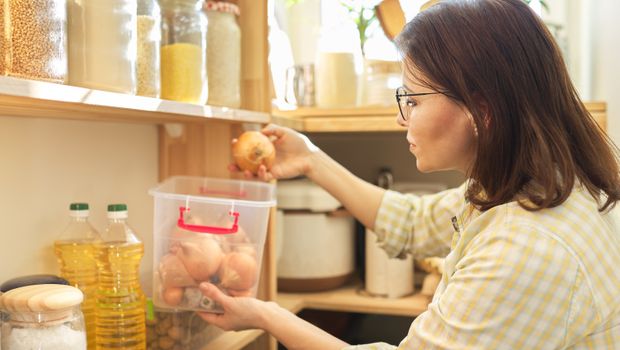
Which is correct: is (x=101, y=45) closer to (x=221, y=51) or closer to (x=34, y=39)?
(x=34, y=39)

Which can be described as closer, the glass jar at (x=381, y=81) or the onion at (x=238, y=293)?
the onion at (x=238, y=293)

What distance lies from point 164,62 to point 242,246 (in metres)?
0.33

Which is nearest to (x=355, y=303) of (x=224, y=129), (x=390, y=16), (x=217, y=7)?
(x=224, y=129)

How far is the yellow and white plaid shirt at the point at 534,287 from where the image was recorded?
76cm

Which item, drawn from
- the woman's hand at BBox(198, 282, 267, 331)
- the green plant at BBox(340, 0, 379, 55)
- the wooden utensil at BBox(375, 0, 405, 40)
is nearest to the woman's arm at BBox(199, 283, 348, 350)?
the woman's hand at BBox(198, 282, 267, 331)

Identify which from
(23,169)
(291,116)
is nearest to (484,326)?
(23,169)

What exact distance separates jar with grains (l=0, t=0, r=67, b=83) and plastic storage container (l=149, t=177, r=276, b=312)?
340 mm

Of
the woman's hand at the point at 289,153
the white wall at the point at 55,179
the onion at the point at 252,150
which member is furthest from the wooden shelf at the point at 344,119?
the white wall at the point at 55,179

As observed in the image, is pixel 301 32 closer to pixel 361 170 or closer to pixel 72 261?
pixel 361 170

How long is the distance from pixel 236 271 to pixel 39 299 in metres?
0.37

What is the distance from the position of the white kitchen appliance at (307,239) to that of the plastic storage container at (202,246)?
1.72 ft

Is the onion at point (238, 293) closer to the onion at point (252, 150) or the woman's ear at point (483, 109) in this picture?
the onion at point (252, 150)

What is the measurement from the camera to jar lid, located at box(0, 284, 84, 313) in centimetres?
77

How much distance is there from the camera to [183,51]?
3.48 feet
